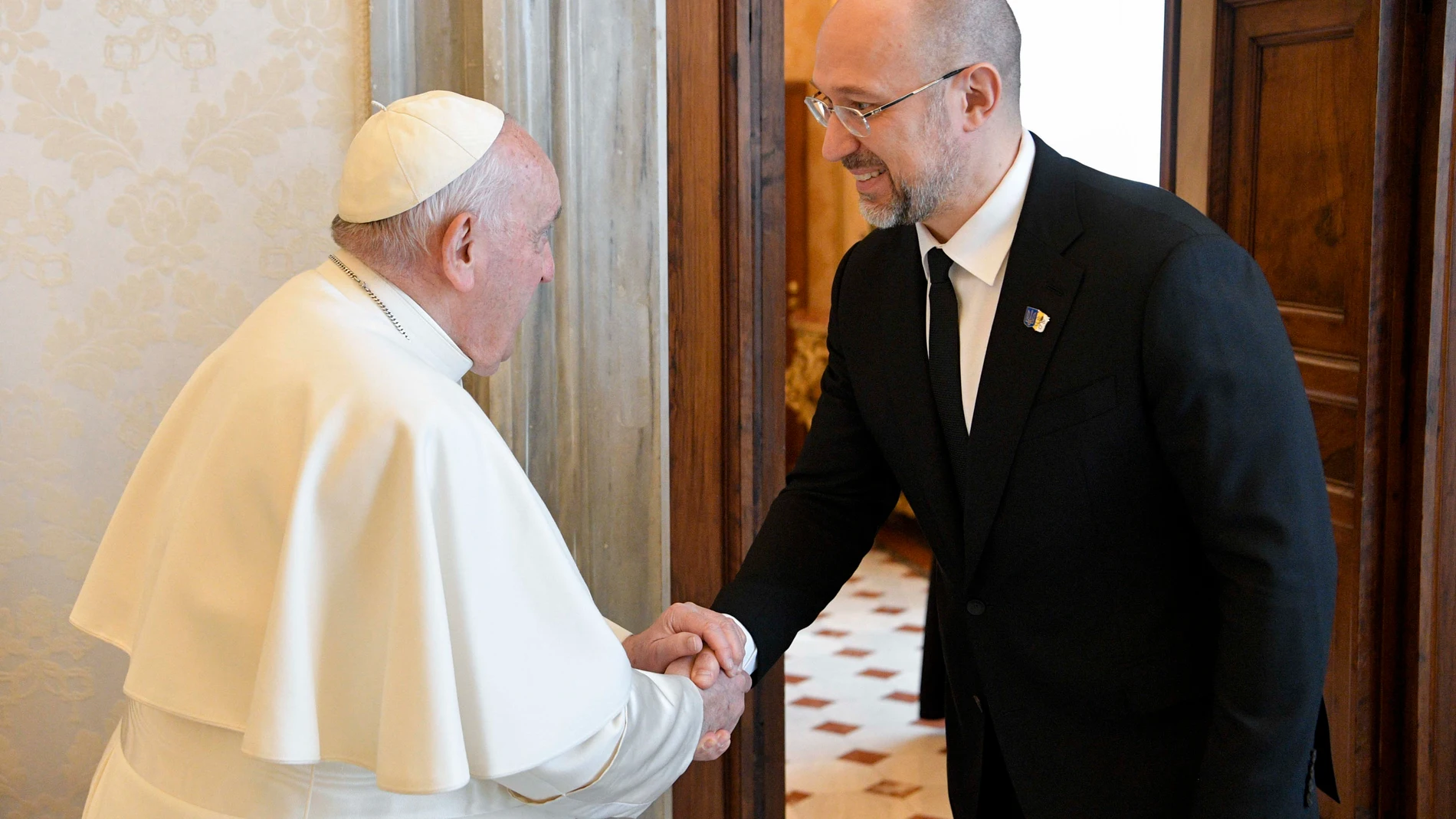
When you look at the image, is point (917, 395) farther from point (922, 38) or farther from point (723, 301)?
point (723, 301)

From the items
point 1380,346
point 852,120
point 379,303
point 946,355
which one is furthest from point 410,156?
point 1380,346

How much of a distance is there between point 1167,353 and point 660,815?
5.39 ft

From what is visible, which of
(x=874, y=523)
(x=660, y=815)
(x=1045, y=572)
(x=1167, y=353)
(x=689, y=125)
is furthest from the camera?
(x=660, y=815)

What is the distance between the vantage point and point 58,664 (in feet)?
8.47

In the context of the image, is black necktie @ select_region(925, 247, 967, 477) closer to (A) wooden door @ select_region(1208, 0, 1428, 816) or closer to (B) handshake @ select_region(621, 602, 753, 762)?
(B) handshake @ select_region(621, 602, 753, 762)

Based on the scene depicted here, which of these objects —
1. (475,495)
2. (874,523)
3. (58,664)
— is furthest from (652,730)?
(58,664)

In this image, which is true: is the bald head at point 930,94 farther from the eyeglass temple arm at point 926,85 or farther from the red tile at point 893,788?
the red tile at point 893,788

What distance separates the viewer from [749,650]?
7.23ft

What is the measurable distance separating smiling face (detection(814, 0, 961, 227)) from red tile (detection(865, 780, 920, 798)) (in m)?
3.14

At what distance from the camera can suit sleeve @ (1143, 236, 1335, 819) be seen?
1630mm

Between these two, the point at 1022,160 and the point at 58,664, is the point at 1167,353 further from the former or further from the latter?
the point at 58,664

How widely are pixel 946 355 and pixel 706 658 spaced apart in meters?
0.66

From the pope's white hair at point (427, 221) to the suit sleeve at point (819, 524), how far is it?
755mm

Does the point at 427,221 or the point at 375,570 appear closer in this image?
the point at 375,570
